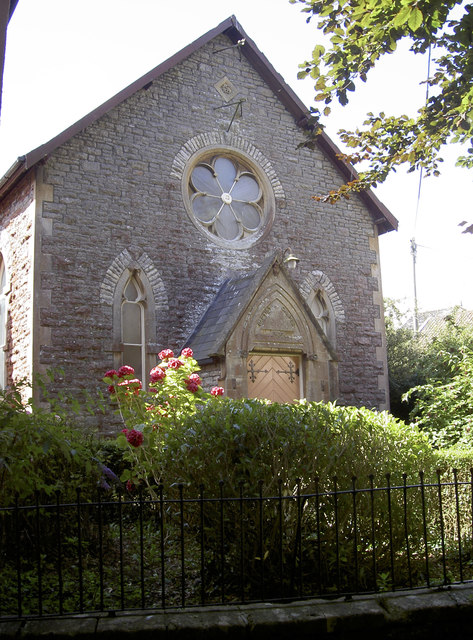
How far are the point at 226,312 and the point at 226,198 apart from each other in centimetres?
331

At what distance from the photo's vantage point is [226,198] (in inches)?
592

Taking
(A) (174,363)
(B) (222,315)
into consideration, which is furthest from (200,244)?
(A) (174,363)

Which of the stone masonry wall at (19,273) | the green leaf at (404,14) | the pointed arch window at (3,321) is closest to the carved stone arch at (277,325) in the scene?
the stone masonry wall at (19,273)

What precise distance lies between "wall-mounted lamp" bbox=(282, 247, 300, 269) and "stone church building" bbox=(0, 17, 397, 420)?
0.06m

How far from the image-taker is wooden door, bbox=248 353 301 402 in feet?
43.2

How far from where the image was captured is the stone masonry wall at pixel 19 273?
12.1 meters

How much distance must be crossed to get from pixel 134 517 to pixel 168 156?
27.2ft

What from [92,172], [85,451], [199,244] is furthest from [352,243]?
[85,451]

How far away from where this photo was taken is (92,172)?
510 inches

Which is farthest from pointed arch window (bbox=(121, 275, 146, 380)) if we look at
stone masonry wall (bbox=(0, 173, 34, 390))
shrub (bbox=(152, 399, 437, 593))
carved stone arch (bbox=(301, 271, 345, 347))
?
shrub (bbox=(152, 399, 437, 593))

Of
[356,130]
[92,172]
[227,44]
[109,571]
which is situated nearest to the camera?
[109,571]

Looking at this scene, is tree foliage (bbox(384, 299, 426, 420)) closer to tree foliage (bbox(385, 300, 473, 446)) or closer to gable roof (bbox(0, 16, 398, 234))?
tree foliage (bbox(385, 300, 473, 446))

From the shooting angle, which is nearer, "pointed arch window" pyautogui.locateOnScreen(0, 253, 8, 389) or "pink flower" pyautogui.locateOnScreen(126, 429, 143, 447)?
"pink flower" pyautogui.locateOnScreen(126, 429, 143, 447)

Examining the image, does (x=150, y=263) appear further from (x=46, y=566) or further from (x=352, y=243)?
(x=46, y=566)
